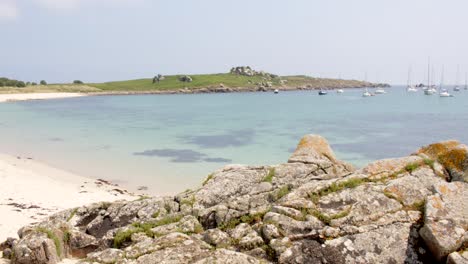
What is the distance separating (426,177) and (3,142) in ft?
183

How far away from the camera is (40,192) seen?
2589 centimetres

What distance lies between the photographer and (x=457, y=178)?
1057 cm

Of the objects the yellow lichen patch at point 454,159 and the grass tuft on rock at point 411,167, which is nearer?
the yellow lichen patch at point 454,159

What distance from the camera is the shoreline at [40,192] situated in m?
20.5

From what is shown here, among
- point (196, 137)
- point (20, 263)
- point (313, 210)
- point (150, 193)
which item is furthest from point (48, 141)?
point (313, 210)

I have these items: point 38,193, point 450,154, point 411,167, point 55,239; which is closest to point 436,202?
point 411,167

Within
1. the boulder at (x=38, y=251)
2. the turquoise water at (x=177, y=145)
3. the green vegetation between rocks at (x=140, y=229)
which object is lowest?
the turquoise water at (x=177, y=145)

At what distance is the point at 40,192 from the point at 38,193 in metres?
0.28

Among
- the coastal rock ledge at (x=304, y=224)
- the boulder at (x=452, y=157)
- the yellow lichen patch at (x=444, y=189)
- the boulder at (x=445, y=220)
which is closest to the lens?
the boulder at (x=445, y=220)

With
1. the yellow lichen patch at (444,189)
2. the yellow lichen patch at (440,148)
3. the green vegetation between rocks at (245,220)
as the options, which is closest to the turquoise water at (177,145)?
the green vegetation between rocks at (245,220)

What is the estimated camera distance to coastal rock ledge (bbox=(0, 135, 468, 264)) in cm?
864

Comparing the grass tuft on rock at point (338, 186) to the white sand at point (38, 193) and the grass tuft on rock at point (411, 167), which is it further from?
the white sand at point (38, 193)

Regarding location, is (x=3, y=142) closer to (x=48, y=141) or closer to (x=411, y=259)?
(x=48, y=141)

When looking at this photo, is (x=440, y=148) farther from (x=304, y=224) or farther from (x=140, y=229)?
(x=140, y=229)
